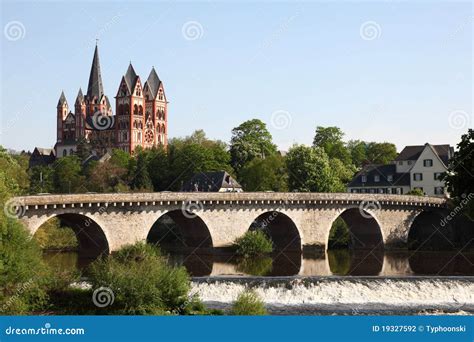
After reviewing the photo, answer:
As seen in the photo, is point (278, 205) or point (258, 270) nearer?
point (258, 270)

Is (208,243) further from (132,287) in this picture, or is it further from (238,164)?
(238,164)

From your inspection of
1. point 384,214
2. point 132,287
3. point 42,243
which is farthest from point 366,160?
point 132,287

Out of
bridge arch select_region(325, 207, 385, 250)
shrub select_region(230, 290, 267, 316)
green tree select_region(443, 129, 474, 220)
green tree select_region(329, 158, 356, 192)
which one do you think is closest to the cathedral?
green tree select_region(329, 158, 356, 192)

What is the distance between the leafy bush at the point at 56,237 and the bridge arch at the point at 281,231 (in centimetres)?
1787

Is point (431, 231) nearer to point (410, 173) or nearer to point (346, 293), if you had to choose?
point (410, 173)

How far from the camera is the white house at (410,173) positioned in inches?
3423

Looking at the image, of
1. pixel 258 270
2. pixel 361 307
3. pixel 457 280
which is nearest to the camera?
pixel 361 307

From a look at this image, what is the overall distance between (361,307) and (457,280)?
7343mm

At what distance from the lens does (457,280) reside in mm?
42156

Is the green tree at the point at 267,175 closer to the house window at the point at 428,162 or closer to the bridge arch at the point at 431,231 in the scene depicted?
the house window at the point at 428,162

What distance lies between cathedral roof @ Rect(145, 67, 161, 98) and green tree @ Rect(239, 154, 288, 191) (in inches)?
3216

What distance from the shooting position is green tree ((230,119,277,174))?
356ft

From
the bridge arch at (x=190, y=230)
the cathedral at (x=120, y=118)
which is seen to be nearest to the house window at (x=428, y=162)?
the bridge arch at (x=190, y=230)

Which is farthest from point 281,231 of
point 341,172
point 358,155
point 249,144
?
point 358,155
